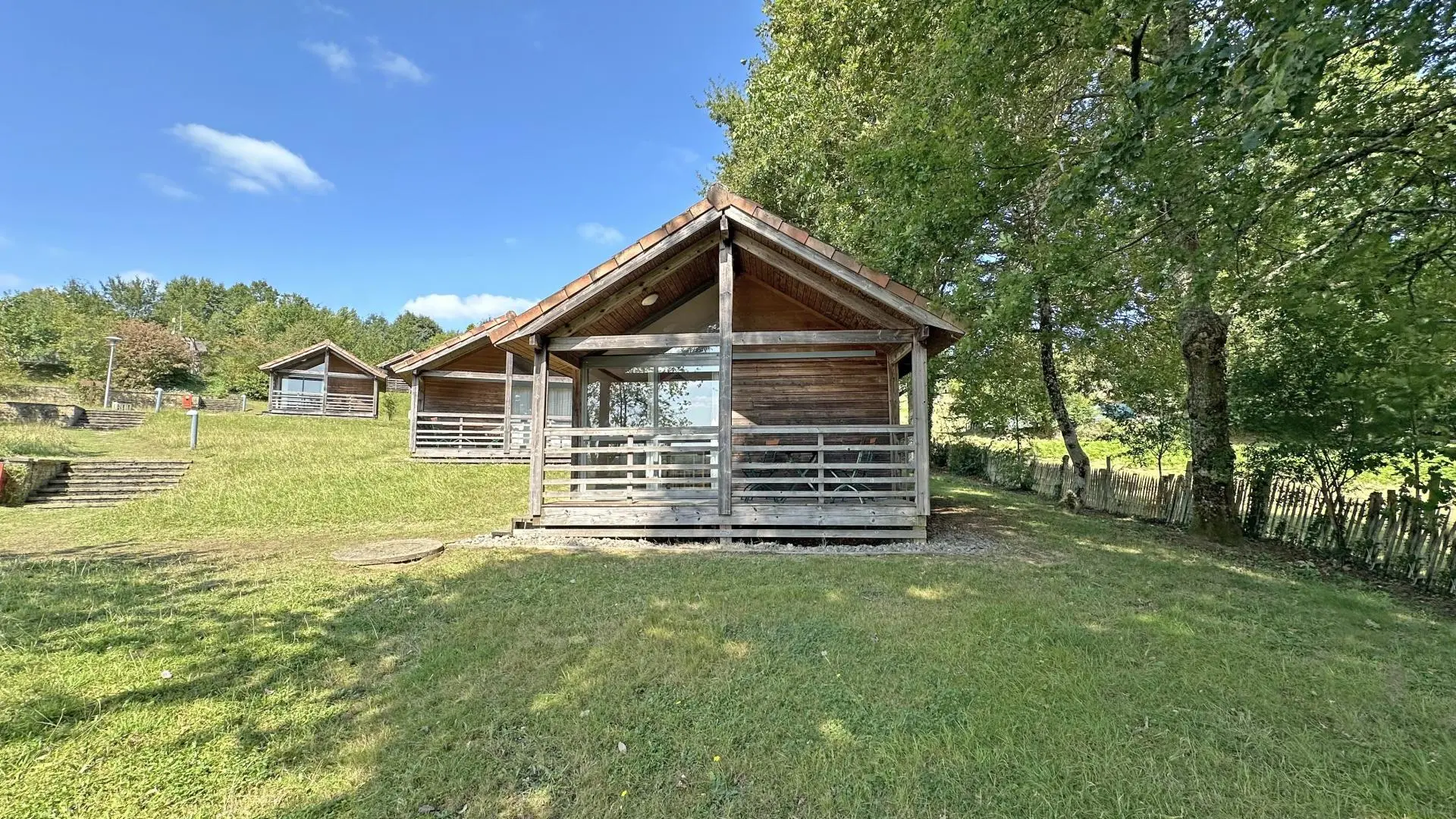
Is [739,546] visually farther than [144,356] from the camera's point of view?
No

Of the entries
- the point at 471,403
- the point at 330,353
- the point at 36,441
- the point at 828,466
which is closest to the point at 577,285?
the point at 828,466

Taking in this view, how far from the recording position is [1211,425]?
844 centimetres

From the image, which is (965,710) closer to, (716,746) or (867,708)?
(867,708)

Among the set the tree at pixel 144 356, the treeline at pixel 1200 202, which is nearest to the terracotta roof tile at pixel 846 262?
the treeline at pixel 1200 202

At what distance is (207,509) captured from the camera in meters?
9.96

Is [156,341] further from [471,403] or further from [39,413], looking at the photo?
[471,403]

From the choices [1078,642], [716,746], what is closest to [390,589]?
[716,746]

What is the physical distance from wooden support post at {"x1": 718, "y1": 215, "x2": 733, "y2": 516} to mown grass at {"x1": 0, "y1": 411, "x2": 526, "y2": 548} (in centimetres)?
400

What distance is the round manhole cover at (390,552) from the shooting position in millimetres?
6426

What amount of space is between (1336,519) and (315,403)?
39.9 meters

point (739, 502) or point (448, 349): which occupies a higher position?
point (448, 349)

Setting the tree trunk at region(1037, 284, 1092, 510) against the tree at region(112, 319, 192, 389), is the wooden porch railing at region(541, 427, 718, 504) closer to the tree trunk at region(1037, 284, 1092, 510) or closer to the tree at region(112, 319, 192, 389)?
the tree trunk at region(1037, 284, 1092, 510)

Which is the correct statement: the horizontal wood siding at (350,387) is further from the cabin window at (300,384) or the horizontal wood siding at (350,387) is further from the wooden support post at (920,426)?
the wooden support post at (920,426)

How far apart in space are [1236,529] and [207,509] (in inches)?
667
